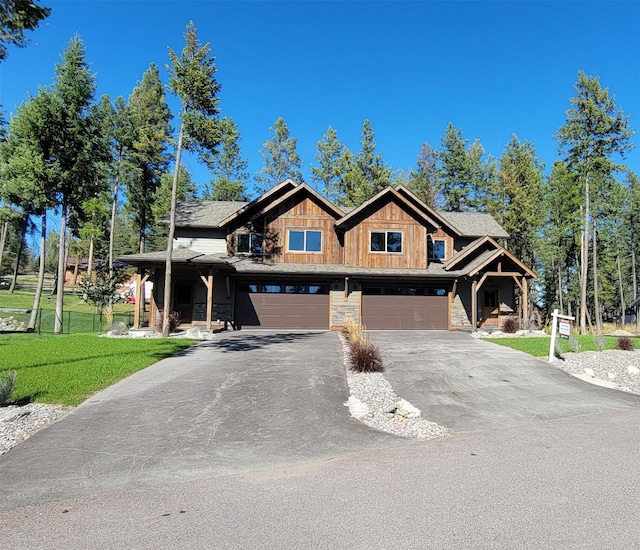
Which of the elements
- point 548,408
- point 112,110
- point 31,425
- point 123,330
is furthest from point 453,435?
point 112,110

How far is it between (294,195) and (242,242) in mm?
3665

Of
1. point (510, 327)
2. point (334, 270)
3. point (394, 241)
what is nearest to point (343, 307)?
point (334, 270)

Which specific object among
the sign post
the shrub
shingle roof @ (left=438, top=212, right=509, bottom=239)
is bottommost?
the shrub

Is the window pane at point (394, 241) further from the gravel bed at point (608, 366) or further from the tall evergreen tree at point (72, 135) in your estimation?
the tall evergreen tree at point (72, 135)

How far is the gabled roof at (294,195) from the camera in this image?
21141 millimetres

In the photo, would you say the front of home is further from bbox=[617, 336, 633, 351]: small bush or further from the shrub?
bbox=[617, 336, 633, 351]: small bush

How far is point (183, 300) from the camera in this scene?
803 inches

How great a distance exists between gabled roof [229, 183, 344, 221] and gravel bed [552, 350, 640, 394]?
12.4 metres

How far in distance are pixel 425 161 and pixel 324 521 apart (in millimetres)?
39527

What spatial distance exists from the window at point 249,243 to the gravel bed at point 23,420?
14.9m

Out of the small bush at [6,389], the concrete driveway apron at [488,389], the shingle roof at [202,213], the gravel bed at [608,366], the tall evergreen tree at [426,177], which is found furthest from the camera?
the tall evergreen tree at [426,177]

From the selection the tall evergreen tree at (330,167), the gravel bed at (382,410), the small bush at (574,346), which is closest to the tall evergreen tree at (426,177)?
the tall evergreen tree at (330,167)

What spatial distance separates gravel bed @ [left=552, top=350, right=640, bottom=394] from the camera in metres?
10.2

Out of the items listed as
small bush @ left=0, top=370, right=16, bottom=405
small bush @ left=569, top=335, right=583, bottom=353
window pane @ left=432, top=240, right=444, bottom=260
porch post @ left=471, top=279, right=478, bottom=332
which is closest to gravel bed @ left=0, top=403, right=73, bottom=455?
small bush @ left=0, top=370, right=16, bottom=405
